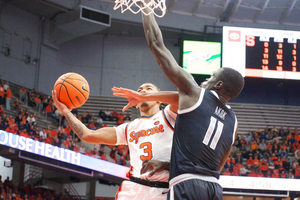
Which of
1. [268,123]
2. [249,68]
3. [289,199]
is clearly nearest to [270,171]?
[289,199]

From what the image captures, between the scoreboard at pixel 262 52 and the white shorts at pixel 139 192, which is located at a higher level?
the scoreboard at pixel 262 52

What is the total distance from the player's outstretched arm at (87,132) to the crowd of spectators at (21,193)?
826 centimetres

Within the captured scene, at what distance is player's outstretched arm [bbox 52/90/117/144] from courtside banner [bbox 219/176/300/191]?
38.5ft

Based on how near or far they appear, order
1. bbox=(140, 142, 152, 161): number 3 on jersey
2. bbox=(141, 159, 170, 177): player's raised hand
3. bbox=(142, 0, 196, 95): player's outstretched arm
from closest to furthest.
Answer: bbox=(142, 0, 196, 95): player's outstretched arm → bbox=(141, 159, 170, 177): player's raised hand → bbox=(140, 142, 152, 161): number 3 on jersey

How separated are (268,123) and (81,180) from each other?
36.7 feet

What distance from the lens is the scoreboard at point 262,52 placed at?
1984cm

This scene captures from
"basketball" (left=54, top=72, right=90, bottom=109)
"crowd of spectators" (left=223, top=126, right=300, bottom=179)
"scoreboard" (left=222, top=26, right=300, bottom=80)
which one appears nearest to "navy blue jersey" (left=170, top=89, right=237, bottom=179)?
"basketball" (left=54, top=72, right=90, bottom=109)

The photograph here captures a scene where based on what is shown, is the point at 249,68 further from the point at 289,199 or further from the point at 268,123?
the point at 289,199

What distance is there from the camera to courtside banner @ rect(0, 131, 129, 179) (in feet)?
37.6

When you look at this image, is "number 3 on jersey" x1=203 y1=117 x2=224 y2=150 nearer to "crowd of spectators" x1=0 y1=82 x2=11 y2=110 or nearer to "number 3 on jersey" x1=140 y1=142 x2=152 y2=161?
"number 3 on jersey" x1=140 y1=142 x2=152 y2=161

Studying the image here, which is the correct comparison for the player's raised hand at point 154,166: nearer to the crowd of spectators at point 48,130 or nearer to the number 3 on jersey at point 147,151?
the number 3 on jersey at point 147,151

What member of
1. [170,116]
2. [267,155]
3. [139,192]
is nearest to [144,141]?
[170,116]


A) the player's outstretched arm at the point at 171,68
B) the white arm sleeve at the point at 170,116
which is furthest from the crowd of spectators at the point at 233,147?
the player's outstretched arm at the point at 171,68

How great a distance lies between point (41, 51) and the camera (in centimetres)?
2220
